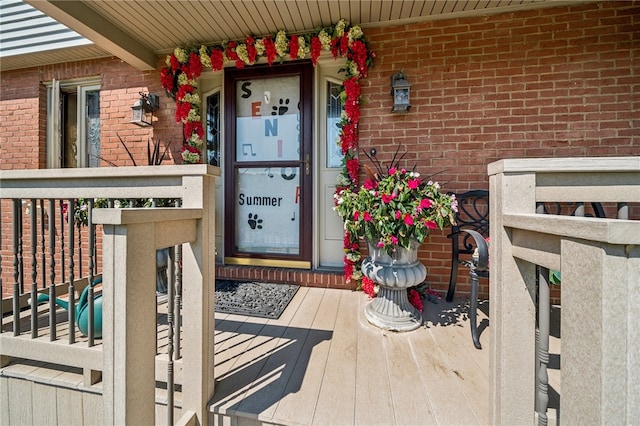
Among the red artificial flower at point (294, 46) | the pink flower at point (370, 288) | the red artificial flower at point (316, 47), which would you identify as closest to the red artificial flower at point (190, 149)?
the red artificial flower at point (294, 46)

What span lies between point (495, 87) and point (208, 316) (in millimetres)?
2938

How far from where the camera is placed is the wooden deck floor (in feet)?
3.96

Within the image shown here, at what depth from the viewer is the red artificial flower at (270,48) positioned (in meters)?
2.74

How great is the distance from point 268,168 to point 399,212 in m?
1.70

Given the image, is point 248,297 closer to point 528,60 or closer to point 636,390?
point 636,390

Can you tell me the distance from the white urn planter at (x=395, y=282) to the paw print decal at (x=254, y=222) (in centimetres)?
148

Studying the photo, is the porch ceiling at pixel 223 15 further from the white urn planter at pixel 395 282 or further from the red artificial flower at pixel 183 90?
the white urn planter at pixel 395 282

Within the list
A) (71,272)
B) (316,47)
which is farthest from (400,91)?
(71,272)

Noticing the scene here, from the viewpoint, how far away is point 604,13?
2.33 metres

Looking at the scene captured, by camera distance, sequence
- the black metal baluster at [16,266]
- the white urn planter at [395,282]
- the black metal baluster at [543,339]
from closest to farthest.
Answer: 1. the black metal baluster at [543,339]
2. the black metal baluster at [16,266]
3. the white urn planter at [395,282]

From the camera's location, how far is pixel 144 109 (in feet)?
9.99

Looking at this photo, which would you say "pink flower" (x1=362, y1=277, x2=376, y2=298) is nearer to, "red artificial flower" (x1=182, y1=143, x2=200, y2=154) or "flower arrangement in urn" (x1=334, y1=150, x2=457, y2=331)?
"flower arrangement in urn" (x1=334, y1=150, x2=457, y2=331)

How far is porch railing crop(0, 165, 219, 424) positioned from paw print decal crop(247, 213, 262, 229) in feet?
5.64

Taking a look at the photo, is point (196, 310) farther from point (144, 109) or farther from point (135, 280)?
point (144, 109)
